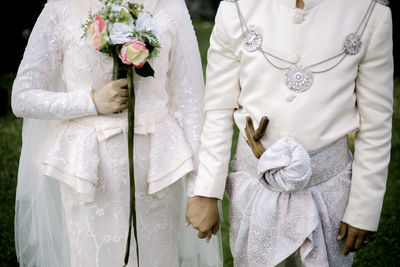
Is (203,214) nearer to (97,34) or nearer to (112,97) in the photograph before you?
(112,97)

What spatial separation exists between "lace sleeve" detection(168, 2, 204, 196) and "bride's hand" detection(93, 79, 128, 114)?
361 mm

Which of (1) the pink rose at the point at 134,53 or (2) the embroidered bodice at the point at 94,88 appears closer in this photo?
(1) the pink rose at the point at 134,53

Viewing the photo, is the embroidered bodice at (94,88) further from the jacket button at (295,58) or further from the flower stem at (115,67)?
the jacket button at (295,58)

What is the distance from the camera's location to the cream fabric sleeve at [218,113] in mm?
2281

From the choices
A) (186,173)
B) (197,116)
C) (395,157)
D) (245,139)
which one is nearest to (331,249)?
(245,139)

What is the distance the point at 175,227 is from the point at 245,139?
2.79ft

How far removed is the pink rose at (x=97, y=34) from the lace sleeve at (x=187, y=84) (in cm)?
49

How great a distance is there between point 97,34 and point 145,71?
0.31m

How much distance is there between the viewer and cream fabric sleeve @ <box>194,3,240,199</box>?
89.8 inches

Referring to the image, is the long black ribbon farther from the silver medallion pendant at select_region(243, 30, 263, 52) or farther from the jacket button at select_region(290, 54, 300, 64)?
the jacket button at select_region(290, 54, 300, 64)

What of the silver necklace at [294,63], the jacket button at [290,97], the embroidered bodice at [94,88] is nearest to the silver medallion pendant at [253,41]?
the silver necklace at [294,63]

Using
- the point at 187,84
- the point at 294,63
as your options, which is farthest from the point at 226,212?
the point at 294,63

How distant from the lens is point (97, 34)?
2.32 metres

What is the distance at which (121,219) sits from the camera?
2658 millimetres
